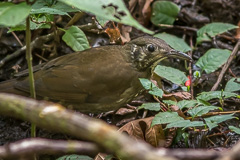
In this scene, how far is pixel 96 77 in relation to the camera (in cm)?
336

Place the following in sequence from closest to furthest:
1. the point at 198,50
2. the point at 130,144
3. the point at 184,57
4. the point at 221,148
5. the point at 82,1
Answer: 1. the point at 130,144
2. the point at 82,1
3. the point at 221,148
4. the point at 184,57
5. the point at 198,50

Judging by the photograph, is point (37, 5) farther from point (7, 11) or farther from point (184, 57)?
point (7, 11)

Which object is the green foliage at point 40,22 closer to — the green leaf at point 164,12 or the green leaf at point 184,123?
the green leaf at point 184,123

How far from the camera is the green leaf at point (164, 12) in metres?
4.75

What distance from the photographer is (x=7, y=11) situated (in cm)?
183

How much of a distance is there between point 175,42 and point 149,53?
834mm

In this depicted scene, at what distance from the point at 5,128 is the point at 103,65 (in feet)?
3.41

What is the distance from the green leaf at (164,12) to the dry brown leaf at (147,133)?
1.65 metres

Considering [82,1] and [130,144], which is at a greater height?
[82,1]

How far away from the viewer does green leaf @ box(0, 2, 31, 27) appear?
1.74m

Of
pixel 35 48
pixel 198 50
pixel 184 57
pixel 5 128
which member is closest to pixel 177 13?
pixel 198 50

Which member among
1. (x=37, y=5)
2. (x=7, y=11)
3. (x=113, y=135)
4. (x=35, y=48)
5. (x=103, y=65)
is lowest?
(x=35, y=48)

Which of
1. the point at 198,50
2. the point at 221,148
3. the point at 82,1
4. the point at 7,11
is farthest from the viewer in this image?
the point at 198,50

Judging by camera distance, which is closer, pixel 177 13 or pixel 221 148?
pixel 221 148
